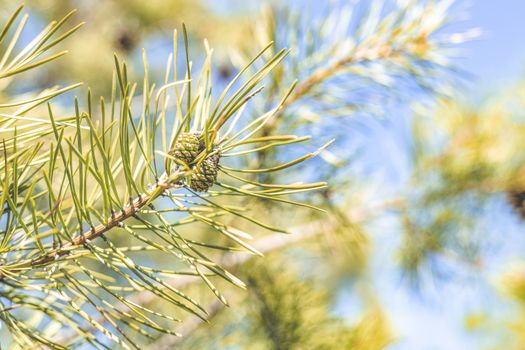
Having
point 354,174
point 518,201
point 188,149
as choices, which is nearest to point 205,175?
point 188,149

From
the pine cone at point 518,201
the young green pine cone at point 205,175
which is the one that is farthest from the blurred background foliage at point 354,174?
the young green pine cone at point 205,175

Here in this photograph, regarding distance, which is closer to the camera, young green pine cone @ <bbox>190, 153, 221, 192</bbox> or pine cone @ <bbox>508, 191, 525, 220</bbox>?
young green pine cone @ <bbox>190, 153, 221, 192</bbox>

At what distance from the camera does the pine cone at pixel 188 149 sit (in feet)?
1.10

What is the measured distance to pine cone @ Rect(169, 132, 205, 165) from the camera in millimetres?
334

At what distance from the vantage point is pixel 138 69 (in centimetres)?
165

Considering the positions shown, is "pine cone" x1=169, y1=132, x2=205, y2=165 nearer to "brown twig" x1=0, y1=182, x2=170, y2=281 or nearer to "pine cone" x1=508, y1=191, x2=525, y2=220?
"brown twig" x1=0, y1=182, x2=170, y2=281

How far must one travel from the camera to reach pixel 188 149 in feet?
1.10

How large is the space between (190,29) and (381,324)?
137 cm

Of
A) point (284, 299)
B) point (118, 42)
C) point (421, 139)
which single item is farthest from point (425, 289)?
point (118, 42)

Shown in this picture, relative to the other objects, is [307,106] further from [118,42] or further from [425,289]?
[118,42]

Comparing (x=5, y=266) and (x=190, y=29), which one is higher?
(x=190, y=29)

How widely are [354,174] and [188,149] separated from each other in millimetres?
497

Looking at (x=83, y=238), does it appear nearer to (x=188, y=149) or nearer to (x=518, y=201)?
(x=188, y=149)

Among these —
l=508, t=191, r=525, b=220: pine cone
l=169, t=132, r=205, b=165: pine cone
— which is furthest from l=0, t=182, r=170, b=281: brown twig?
l=508, t=191, r=525, b=220: pine cone
